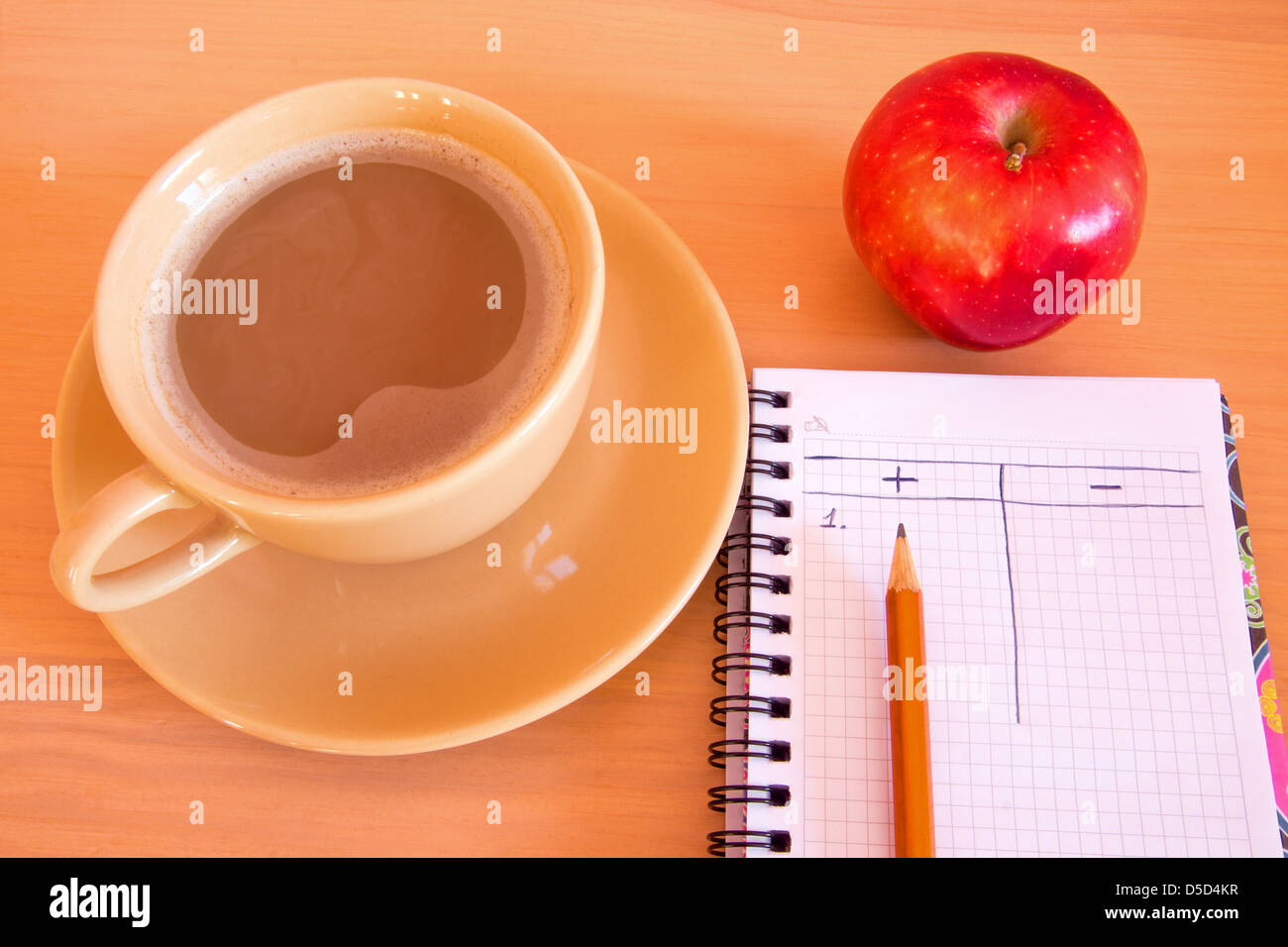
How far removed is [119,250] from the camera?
59 cm

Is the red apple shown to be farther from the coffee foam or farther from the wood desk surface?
the coffee foam

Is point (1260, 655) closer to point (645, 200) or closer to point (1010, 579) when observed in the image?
point (1010, 579)

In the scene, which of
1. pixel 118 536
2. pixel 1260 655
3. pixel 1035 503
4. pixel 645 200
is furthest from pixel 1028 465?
pixel 118 536

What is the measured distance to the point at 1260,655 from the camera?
26.4 inches

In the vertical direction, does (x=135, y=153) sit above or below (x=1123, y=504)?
above

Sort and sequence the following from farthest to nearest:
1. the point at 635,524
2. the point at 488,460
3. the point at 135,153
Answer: the point at 135,153 < the point at 635,524 < the point at 488,460

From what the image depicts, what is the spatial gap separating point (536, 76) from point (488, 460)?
52cm

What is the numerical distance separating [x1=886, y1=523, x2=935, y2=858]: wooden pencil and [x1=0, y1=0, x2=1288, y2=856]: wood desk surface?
0.45ft

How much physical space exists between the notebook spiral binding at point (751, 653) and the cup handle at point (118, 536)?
1.11 ft

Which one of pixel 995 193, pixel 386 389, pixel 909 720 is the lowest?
pixel 909 720

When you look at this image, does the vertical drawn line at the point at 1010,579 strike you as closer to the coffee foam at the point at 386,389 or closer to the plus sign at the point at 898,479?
the plus sign at the point at 898,479

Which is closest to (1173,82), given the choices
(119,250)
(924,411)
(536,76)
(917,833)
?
(924,411)

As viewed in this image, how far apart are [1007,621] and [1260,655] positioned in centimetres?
18
